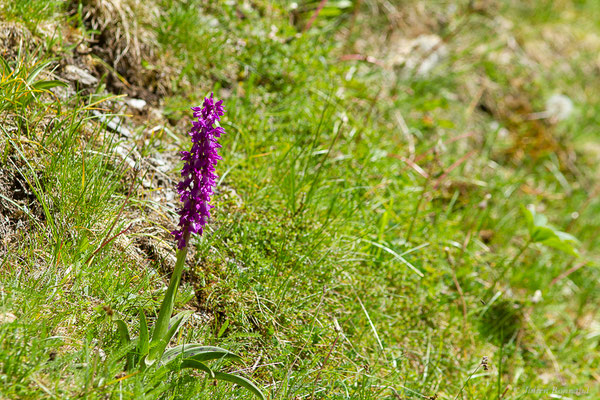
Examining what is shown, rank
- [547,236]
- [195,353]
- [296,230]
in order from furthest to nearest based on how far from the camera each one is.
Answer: [547,236] < [296,230] < [195,353]

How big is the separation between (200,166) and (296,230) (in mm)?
1241

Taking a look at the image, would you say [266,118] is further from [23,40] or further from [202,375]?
[202,375]

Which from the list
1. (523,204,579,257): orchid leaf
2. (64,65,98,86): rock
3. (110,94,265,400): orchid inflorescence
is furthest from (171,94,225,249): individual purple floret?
(523,204,579,257): orchid leaf

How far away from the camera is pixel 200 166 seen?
1.85 meters

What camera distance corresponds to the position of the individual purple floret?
1804 mm

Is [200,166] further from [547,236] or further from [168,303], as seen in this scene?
[547,236]

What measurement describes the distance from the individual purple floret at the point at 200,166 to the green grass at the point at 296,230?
46 cm

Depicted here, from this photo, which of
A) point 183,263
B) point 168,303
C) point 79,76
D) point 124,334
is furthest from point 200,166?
point 79,76

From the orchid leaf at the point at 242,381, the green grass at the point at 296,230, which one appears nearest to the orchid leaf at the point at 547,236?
the green grass at the point at 296,230

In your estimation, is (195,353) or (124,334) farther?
(195,353)

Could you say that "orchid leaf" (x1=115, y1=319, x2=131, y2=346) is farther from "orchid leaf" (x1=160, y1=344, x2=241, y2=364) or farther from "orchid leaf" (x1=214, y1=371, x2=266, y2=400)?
"orchid leaf" (x1=214, y1=371, x2=266, y2=400)

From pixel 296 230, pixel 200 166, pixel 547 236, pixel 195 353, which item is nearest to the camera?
pixel 200 166

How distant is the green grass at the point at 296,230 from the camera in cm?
217

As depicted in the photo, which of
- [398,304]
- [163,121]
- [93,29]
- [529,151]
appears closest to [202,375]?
[398,304]
